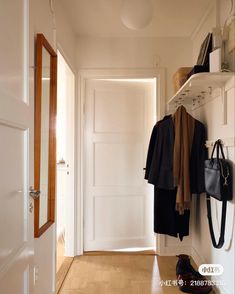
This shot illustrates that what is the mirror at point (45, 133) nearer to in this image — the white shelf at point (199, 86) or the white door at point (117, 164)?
the white shelf at point (199, 86)

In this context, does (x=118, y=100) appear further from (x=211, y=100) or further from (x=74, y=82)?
(x=211, y=100)

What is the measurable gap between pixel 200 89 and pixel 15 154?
5.68ft

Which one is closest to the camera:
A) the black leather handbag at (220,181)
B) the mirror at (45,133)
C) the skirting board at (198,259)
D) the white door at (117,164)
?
the mirror at (45,133)

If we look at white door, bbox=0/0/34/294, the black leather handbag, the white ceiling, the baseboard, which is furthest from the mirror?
the baseboard

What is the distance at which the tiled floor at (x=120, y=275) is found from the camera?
2.27 metres

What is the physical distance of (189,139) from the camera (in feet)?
8.02

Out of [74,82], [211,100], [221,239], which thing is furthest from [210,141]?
[74,82]

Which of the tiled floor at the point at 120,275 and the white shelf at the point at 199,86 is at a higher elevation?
the white shelf at the point at 199,86

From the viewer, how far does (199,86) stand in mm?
2201

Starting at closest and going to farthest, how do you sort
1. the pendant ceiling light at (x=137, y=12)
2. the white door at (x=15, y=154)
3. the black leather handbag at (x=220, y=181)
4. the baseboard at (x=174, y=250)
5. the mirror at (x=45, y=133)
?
1. the white door at (x=15, y=154)
2. the mirror at (x=45, y=133)
3. the black leather handbag at (x=220, y=181)
4. the pendant ceiling light at (x=137, y=12)
5. the baseboard at (x=174, y=250)

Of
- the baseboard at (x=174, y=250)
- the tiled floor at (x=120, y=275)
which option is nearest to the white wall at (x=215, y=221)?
the baseboard at (x=174, y=250)

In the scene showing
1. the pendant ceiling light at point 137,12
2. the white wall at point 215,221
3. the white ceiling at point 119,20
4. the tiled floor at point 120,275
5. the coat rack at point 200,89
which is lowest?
the tiled floor at point 120,275

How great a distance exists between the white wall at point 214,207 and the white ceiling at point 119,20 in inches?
5.4

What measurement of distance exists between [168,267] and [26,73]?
2.31m
